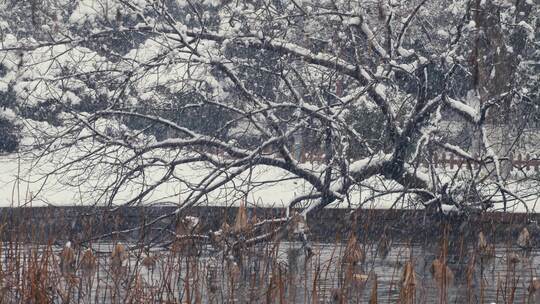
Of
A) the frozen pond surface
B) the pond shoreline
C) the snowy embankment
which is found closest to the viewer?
the frozen pond surface

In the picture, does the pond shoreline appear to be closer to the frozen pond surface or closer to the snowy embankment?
the snowy embankment

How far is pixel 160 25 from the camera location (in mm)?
12031

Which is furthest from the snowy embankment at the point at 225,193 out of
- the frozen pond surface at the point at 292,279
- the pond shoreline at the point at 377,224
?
the frozen pond surface at the point at 292,279

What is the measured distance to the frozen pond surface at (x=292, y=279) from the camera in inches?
304

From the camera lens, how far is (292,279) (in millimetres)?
9219

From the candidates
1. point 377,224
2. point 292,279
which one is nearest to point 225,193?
point 292,279

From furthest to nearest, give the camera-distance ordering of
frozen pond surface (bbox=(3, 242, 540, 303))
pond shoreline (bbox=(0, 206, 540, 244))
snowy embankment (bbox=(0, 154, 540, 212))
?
pond shoreline (bbox=(0, 206, 540, 244))
snowy embankment (bbox=(0, 154, 540, 212))
frozen pond surface (bbox=(3, 242, 540, 303))

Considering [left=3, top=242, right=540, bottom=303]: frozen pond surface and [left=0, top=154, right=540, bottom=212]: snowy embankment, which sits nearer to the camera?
[left=3, top=242, right=540, bottom=303]: frozen pond surface

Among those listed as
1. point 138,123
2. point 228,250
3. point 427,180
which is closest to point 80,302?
point 228,250

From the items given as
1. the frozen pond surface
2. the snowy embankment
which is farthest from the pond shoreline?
the frozen pond surface

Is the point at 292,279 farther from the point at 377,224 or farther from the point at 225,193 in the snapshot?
the point at 377,224

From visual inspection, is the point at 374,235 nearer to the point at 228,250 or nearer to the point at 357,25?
the point at 357,25

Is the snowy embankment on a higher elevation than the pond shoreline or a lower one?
higher

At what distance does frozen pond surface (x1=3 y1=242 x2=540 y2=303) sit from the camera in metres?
7.71
